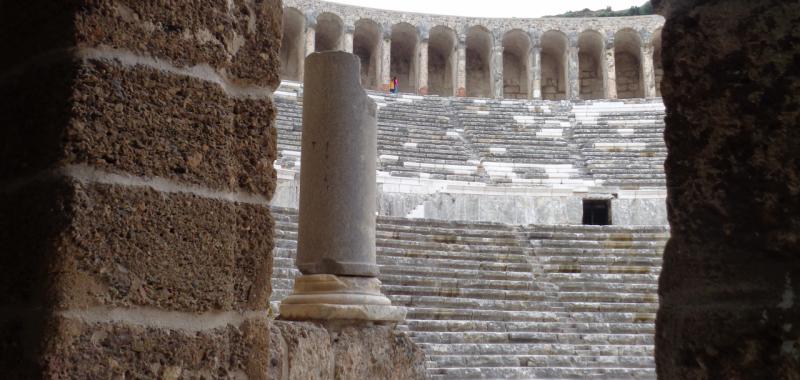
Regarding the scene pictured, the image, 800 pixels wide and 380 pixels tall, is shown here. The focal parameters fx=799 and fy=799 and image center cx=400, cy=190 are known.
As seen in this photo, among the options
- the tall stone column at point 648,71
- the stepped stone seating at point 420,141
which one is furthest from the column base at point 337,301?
the tall stone column at point 648,71

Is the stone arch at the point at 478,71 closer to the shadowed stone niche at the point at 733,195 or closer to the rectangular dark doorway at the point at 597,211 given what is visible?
the rectangular dark doorway at the point at 597,211

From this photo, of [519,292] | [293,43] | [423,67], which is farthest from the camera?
[293,43]

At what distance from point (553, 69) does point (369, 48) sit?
8.40 m

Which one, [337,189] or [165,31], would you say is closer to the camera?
[165,31]

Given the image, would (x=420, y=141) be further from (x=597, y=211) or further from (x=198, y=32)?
(x=198, y=32)

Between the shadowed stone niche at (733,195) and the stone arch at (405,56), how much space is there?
31.9 meters

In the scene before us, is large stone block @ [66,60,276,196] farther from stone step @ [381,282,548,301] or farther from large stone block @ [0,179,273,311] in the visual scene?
stone step @ [381,282,548,301]

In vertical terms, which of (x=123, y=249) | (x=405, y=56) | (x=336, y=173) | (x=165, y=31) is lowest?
(x=123, y=249)

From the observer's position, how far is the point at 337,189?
6035 mm

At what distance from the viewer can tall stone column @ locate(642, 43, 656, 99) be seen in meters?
32.4

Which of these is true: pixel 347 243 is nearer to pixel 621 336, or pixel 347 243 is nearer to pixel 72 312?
pixel 72 312

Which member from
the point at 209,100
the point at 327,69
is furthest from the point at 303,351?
the point at 327,69

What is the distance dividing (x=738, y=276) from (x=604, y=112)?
25.3 metres

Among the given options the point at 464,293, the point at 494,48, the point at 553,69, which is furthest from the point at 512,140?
the point at 553,69
